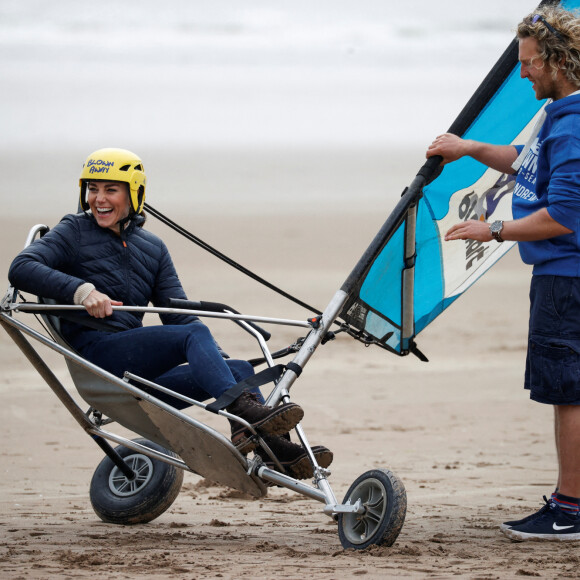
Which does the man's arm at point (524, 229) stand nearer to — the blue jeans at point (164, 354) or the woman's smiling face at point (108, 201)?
the blue jeans at point (164, 354)

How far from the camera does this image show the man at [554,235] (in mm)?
4207

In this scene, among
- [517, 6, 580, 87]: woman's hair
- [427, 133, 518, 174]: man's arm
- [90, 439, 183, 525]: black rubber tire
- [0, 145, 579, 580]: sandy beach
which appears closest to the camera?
[0, 145, 579, 580]: sandy beach

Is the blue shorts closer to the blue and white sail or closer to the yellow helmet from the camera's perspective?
the blue and white sail

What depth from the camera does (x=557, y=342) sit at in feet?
14.1

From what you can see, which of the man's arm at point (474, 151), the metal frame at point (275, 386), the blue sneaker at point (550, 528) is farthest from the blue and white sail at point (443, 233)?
the blue sneaker at point (550, 528)

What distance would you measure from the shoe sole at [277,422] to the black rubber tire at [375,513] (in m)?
0.41

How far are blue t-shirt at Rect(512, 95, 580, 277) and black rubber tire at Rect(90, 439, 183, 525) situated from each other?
2202mm

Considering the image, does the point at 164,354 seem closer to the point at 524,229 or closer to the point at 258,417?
the point at 258,417

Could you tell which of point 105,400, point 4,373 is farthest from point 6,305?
point 4,373

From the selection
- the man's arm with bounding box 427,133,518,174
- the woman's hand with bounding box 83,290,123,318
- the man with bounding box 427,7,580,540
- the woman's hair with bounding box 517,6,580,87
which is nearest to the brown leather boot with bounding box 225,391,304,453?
the woman's hand with bounding box 83,290,123,318

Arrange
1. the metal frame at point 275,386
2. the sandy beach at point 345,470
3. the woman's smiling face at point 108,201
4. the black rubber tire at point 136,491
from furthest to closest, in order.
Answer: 1. the black rubber tire at point 136,491
2. the woman's smiling face at point 108,201
3. the metal frame at point 275,386
4. the sandy beach at point 345,470

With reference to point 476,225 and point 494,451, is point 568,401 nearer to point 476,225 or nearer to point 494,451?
point 476,225

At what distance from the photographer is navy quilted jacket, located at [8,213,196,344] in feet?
15.0

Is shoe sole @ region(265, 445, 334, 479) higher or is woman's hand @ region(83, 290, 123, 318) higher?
woman's hand @ region(83, 290, 123, 318)
